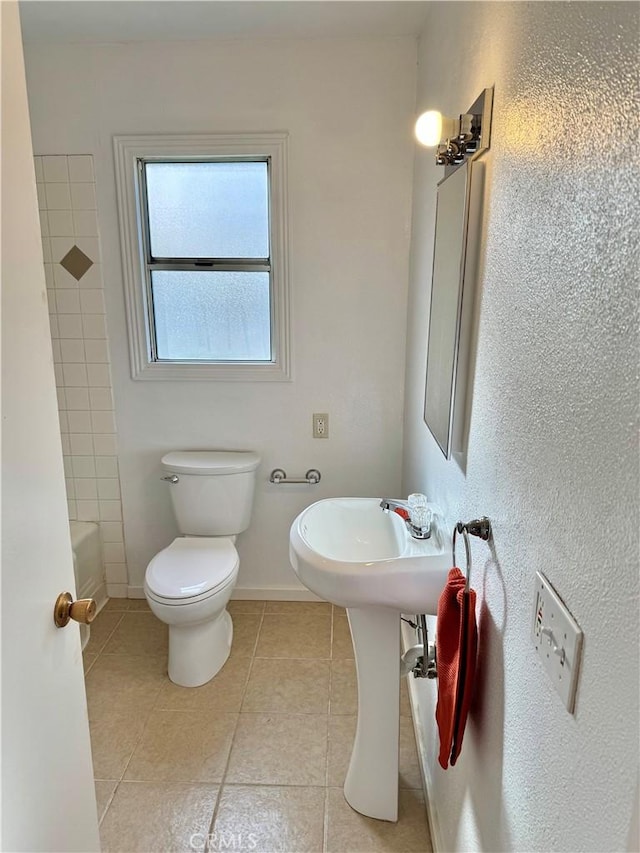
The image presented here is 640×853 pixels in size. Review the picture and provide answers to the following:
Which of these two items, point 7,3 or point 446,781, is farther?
point 446,781

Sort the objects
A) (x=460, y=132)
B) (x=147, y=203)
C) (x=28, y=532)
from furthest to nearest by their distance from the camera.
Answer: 1. (x=147, y=203)
2. (x=460, y=132)
3. (x=28, y=532)

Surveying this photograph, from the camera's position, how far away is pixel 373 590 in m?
1.37

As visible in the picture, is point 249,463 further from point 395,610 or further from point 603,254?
point 603,254

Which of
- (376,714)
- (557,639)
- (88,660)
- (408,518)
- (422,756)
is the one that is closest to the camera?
(557,639)

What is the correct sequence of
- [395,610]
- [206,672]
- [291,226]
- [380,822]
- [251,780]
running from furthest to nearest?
[291,226] → [206,672] → [251,780] → [380,822] → [395,610]

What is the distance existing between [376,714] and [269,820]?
0.46 meters

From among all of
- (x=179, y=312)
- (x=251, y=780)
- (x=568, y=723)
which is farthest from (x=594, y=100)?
(x=179, y=312)

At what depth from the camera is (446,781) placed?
1.44m

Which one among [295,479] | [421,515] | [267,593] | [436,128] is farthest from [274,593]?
[436,128]

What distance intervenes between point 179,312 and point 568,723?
7.50 feet

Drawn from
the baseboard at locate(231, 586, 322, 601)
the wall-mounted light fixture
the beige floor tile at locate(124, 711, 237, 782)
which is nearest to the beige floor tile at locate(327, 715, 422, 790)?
the beige floor tile at locate(124, 711, 237, 782)

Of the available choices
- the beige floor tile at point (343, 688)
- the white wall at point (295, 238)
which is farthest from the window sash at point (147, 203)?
the beige floor tile at point (343, 688)

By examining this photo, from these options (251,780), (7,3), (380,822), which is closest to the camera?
(7,3)

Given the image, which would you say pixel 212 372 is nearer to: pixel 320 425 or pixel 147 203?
pixel 320 425
